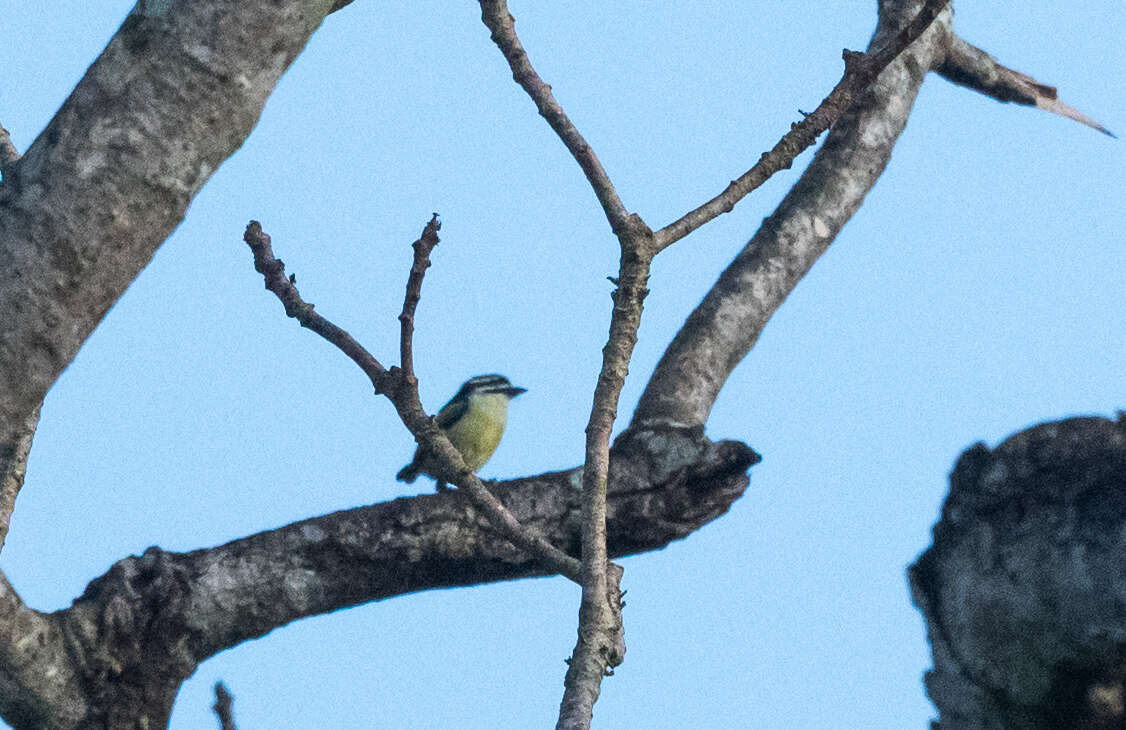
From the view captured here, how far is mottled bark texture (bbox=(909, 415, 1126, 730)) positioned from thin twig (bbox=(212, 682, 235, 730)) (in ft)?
4.91

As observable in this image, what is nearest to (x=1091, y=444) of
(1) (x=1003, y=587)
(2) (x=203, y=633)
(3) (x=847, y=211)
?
(1) (x=1003, y=587)

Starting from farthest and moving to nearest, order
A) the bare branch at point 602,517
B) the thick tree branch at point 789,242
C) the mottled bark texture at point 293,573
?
the thick tree branch at point 789,242 → the mottled bark texture at point 293,573 → the bare branch at point 602,517

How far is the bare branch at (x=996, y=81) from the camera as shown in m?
7.01

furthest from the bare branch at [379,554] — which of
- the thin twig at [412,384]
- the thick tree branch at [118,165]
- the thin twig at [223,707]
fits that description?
the thin twig at [223,707]

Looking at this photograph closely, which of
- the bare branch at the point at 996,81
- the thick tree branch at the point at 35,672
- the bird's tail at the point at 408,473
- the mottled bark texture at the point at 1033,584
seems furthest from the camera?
the bird's tail at the point at 408,473

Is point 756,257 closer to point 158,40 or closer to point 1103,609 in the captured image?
point 158,40

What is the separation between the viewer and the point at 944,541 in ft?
8.32

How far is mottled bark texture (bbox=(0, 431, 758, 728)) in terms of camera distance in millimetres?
4445

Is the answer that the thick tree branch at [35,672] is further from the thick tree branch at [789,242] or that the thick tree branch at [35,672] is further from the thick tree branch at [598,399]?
the thick tree branch at [789,242]

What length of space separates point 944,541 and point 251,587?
2.75 meters

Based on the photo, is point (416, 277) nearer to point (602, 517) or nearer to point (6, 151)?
point (602, 517)

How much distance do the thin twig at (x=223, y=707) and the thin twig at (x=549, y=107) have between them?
5.16 ft

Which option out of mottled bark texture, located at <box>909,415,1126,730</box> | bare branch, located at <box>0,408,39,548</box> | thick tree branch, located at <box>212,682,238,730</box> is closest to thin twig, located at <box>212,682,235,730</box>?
thick tree branch, located at <box>212,682,238,730</box>

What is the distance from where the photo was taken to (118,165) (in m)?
3.08
